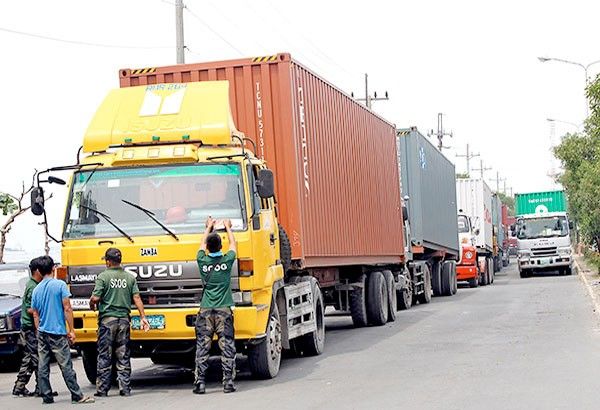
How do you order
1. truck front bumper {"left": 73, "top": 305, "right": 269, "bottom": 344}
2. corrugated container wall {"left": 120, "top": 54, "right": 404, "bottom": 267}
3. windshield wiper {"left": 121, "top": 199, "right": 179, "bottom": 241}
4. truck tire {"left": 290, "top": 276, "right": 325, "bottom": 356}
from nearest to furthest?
1. truck front bumper {"left": 73, "top": 305, "right": 269, "bottom": 344}
2. windshield wiper {"left": 121, "top": 199, "right": 179, "bottom": 241}
3. corrugated container wall {"left": 120, "top": 54, "right": 404, "bottom": 267}
4. truck tire {"left": 290, "top": 276, "right": 325, "bottom": 356}

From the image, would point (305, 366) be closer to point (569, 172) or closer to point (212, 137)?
point (212, 137)

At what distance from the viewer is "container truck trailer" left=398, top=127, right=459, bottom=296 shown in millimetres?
26594

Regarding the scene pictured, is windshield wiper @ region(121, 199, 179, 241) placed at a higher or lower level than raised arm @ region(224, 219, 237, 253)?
higher

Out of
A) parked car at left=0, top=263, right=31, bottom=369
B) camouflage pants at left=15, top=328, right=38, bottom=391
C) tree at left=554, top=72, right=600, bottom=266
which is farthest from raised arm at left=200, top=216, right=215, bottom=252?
tree at left=554, top=72, right=600, bottom=266

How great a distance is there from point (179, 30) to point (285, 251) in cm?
1305

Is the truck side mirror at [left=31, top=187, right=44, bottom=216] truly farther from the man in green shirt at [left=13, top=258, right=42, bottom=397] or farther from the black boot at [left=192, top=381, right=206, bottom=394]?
the black boot at [left=192, top=381, right=206, bottom=394]

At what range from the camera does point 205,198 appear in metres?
12.1

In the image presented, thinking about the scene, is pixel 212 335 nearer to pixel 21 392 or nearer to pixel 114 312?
pixel 114 312

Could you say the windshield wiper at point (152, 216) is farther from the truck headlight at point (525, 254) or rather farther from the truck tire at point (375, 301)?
the truck headlight at point (525, 254)

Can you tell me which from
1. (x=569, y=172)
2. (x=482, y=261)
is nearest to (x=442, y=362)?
(x=482, y=261)

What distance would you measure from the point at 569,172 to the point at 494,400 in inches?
1582

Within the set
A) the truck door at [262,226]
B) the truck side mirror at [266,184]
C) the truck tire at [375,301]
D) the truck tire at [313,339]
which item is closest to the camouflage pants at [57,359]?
the truck door at [262,226]

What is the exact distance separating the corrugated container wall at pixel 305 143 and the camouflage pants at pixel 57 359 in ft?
12.5

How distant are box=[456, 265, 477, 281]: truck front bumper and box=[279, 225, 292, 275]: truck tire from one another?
82.2ft
